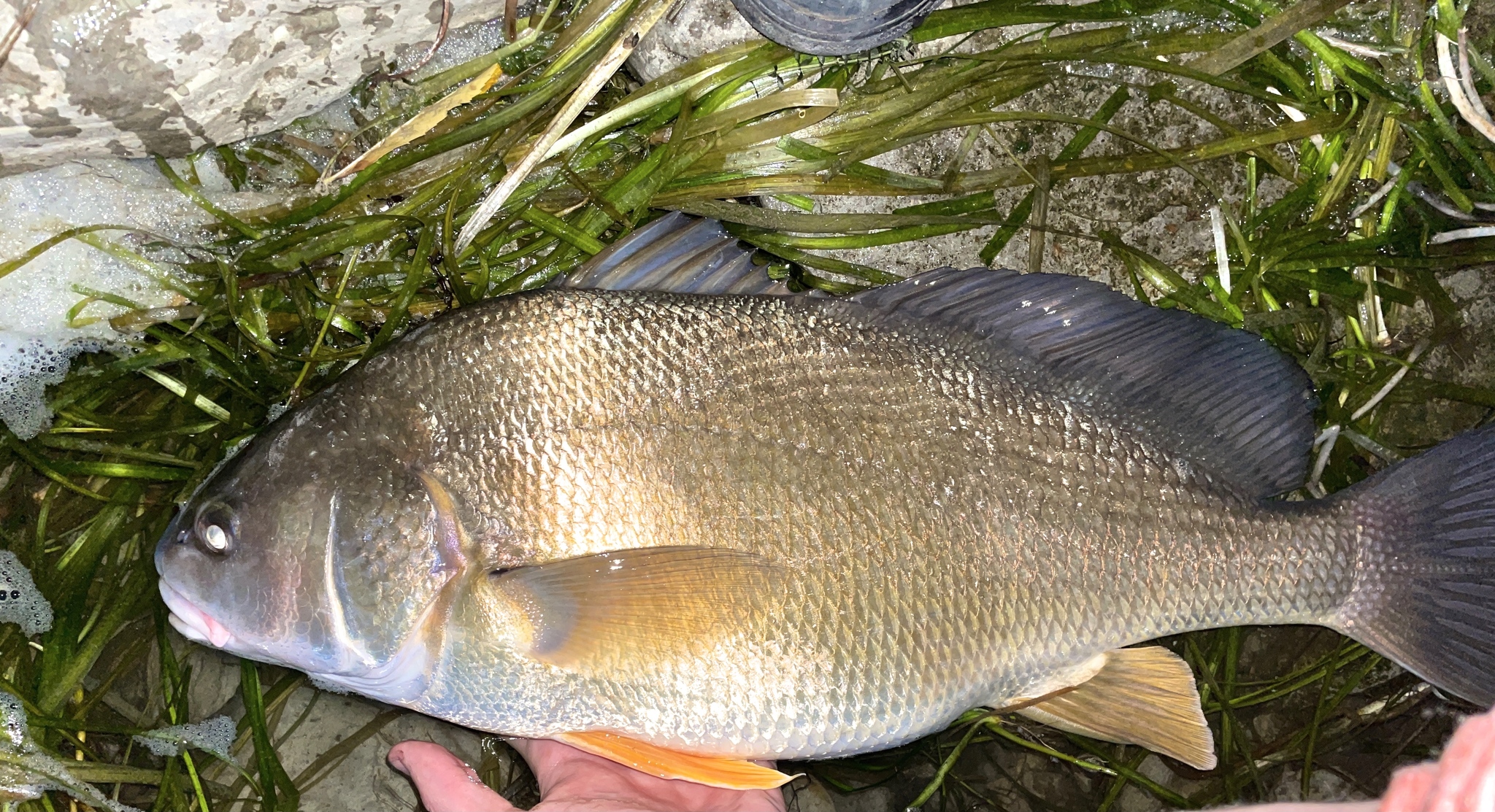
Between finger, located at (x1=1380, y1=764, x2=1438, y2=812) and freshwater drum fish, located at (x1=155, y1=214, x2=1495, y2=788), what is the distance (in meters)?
0.89

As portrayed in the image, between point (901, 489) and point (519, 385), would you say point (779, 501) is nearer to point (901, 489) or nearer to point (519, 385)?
point (901, 489)

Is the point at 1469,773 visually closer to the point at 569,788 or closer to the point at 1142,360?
the point at 1142,360

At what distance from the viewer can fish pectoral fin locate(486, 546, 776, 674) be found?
197 centimetres

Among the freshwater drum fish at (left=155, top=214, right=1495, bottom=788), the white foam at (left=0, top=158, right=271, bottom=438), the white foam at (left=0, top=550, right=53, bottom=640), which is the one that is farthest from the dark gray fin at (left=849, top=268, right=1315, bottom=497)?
the white foam at (left=0, top=550, right=53, bottom=640)

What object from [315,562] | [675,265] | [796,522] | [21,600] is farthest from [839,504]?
[21,600]

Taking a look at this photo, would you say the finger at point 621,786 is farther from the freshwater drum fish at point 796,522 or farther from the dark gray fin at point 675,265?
the dark gray fin at point 675,265

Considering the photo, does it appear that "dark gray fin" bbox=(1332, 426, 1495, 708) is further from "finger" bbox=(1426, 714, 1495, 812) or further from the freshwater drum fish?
"finger" bbox=(1426, 714, 1495, 812)

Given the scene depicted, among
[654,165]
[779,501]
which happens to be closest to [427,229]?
[654,165]

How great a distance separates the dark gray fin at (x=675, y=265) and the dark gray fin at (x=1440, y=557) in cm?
158

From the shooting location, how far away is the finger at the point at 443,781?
2.28 metres

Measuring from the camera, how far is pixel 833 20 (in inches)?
94.1

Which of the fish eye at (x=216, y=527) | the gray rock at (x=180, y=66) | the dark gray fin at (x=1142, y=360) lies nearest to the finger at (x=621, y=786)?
the fish eye at (x=216, y=527)

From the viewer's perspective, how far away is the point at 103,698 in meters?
2.69

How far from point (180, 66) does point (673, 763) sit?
200 centimetres
